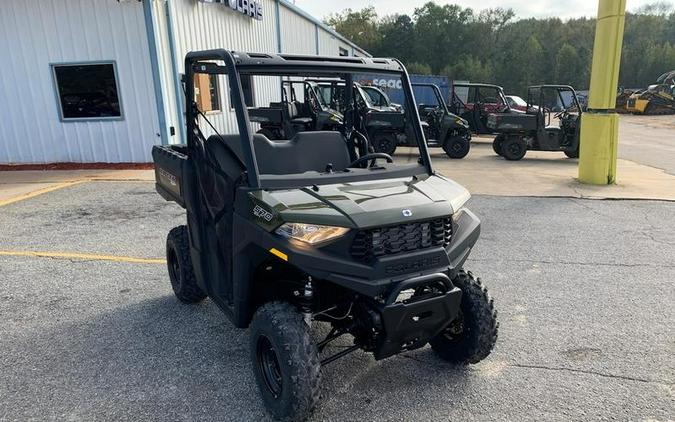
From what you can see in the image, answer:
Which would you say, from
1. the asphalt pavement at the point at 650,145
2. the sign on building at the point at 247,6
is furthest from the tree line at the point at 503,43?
the sign on building at the point at 247,6

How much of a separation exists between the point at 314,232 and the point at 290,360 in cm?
66

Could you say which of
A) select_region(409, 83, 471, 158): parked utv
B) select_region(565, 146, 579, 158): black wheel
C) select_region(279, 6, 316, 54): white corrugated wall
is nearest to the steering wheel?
select_region(409, 83, 471, 158): parked utv

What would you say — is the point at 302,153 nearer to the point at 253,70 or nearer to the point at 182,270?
the point at 253,70

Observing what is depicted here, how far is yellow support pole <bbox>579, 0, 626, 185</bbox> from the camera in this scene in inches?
331

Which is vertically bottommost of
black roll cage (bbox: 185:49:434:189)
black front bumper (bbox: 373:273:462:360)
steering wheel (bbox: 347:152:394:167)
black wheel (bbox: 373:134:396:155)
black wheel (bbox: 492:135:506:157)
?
black wheel (bbox: 492:135:506:157)

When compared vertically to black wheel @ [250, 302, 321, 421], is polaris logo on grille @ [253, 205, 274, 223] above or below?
above

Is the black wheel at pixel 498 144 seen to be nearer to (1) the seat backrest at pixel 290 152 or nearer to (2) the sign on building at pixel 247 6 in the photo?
(2) the sign on building at pixel 247 6

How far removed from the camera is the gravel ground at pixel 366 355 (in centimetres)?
273

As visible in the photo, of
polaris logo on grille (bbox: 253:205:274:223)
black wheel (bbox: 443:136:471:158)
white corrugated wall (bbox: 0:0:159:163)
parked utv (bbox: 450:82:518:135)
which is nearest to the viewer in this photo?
polaris logo on grille (bbox: 253:205:274:223)

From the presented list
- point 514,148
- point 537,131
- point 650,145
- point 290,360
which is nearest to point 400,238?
point 290,360

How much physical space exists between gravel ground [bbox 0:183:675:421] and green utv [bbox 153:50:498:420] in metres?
0.29

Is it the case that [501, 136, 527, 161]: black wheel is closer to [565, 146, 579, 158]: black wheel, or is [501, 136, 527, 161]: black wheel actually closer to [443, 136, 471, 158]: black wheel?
[443, 136, 471, 158]: black wheel

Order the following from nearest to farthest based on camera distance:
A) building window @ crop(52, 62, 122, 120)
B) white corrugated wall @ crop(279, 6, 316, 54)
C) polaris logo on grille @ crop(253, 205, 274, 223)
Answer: polaris logo on grille @ crop(253, 205, 274, 223)
building window @ crop(52, 62, 122, 120)
white corrugated wall @ crop(279, 6, 316, 54)

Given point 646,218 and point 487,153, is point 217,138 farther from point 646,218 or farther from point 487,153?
point 487,153
